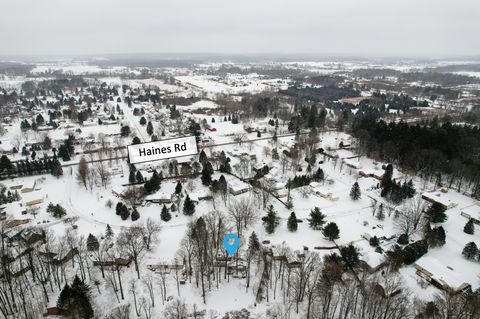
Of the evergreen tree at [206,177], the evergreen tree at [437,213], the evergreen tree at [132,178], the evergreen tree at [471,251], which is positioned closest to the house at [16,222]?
the evergreen tree at [132,178]

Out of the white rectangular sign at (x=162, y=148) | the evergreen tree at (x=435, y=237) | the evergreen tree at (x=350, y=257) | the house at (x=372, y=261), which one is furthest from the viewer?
the white rectangular sign at (x=162, y=148)

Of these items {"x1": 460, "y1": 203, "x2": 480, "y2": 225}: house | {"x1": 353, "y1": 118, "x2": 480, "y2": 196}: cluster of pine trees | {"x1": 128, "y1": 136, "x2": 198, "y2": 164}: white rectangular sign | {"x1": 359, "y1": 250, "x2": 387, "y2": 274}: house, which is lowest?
{"x1": 359, "y1": 250, "x2": 387, "y2": 274}: house

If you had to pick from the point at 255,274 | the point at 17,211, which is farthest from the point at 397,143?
the point at 17,211

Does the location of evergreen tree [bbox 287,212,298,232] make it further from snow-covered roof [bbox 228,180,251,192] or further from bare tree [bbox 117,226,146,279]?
bare tree [bbox 117,226,146,279]

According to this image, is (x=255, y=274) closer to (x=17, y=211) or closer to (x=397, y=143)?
(x=17, y=211)

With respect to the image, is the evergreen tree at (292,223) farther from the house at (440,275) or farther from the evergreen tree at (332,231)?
the house at (440,275)

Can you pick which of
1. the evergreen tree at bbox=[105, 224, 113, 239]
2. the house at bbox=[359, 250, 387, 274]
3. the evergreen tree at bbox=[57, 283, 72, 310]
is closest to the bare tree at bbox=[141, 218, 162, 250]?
the evergreen tree at bbox=[105, 224, 113, 239]

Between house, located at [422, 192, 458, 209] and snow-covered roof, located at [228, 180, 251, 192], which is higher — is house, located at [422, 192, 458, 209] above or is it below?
below
